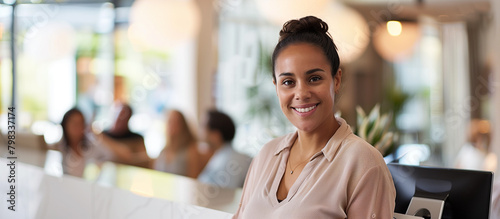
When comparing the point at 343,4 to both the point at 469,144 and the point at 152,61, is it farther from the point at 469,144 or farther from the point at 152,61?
the point at 152,61

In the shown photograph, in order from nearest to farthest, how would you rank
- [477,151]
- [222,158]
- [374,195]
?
[374,195] → [222,158] → [477,151]

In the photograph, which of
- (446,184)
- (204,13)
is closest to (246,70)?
(204,13)

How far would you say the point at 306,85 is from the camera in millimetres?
1305

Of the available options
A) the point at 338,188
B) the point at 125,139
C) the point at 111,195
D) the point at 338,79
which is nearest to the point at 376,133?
the point at 338,79

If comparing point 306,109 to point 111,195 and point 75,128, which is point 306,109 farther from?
point 75,128

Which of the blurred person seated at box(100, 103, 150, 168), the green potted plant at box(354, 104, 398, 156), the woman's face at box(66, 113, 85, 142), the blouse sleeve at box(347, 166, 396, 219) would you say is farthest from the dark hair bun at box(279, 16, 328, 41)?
the blurred person seated at box(100, 103, 150, 168)

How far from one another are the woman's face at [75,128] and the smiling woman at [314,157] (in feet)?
11.0

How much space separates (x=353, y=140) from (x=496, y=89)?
372 centimetres

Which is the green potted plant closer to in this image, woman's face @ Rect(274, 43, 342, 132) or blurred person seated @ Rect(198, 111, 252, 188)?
woman's face @ Rect(274, 43, 342, 132)

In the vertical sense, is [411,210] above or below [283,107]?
below

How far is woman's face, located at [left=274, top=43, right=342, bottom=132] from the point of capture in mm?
1291

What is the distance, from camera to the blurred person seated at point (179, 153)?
4570mm

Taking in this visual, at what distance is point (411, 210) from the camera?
4.81 feet

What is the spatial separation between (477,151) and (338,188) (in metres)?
3.72
